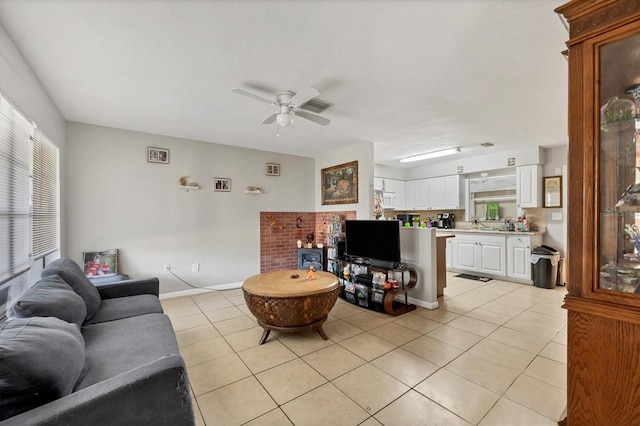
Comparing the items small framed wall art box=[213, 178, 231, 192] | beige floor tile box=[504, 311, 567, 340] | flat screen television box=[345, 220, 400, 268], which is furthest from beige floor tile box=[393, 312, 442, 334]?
small framed wall art box=[213, 178, 231, 192]

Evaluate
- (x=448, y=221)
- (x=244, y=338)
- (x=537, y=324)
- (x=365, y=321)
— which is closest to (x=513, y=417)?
(x=365, y=321)

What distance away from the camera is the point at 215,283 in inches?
173

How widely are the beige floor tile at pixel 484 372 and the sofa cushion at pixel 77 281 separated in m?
2.86

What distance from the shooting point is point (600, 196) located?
1252 mm

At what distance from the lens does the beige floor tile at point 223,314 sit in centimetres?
325

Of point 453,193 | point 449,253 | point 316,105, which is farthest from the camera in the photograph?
point 453,193

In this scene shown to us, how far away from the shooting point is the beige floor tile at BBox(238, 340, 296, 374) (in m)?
2.23

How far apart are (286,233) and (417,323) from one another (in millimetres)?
2844

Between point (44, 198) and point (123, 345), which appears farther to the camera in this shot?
point (44, 198)

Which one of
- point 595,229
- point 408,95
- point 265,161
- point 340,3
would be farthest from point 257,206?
point 595,229

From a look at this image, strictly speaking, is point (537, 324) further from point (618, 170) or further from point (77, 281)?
point (77, 281)

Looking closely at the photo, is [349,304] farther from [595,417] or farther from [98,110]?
[98,110]

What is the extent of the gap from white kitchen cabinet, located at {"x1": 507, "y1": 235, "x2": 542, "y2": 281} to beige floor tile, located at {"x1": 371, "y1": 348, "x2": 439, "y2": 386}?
3.57 metres

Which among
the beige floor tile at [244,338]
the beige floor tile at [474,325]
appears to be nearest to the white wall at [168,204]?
the beige floor tile at [244,338]
